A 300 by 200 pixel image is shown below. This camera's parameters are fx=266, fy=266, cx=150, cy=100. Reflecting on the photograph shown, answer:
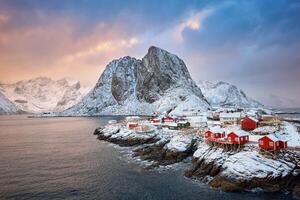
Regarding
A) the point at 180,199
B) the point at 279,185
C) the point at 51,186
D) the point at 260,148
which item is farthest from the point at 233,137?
the point at 51,186

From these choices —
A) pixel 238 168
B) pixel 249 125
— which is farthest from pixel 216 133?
pixel 249 125

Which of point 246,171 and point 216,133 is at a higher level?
point 216,133

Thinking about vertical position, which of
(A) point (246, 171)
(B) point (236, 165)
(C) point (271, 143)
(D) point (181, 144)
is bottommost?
(A) point (246, 171)

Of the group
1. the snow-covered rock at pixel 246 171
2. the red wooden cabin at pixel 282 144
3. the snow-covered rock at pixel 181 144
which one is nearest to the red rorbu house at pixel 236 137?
the snow-covered rock at pixel 246 171

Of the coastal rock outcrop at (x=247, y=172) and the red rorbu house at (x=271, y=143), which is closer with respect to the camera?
the coastal rock outcrop at (x=247, y=172)

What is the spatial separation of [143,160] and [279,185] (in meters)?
29.4

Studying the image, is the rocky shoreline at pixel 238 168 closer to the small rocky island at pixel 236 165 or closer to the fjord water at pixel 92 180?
the small rocky island at pixel 236 165

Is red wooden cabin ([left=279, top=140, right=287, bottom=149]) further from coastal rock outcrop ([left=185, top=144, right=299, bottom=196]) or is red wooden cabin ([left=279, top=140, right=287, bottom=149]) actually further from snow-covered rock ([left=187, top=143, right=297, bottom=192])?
coastal rock outcrop ([left=185, top=144, right=299, bottom=196])

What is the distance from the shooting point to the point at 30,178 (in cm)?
4809

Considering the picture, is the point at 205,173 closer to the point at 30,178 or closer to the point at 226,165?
the point at 226,165

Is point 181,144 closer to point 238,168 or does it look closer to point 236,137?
point 236,137

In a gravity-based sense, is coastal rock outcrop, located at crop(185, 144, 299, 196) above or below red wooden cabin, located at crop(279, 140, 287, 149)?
below

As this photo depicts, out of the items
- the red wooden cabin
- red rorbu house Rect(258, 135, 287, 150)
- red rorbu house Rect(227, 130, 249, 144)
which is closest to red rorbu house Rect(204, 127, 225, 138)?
red rorbu house Rect(227, 130, 249, 144)

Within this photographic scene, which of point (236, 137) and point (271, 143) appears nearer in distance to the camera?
point (271, 143)
